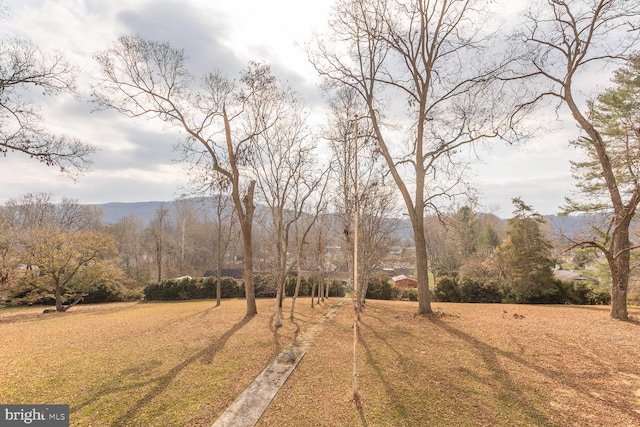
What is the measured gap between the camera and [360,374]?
262 inches

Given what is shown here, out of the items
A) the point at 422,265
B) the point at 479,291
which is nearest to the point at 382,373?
the point at 422,265

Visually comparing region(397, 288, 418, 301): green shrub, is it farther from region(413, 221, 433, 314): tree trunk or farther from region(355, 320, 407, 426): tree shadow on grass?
region(355, 320, 407, 426): tree shadow on grass

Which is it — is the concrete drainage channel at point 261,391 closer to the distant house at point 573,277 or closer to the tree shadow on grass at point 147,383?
the tree shadow on grass at point 147,383

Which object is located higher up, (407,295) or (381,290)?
(381,290)

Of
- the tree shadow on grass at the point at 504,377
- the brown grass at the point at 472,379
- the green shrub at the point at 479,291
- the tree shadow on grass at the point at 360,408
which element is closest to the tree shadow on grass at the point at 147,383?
the brown grass at the point at 472,379

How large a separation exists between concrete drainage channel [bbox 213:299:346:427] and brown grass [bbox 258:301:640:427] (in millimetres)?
208

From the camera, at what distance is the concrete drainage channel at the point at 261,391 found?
15.9ft

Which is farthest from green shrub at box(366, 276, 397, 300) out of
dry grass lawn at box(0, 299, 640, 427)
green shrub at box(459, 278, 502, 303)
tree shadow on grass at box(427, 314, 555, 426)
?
tree shadow on grass at box(427, 314, 555, 426)

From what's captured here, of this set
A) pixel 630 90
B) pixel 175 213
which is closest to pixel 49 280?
pixel 630 90

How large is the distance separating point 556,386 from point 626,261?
9.81m

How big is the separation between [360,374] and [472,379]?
7.71ft

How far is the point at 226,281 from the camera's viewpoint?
29234mm

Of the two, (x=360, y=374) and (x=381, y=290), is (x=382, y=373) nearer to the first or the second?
(x=360, y=374)

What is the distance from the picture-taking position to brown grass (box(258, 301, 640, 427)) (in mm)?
4820
